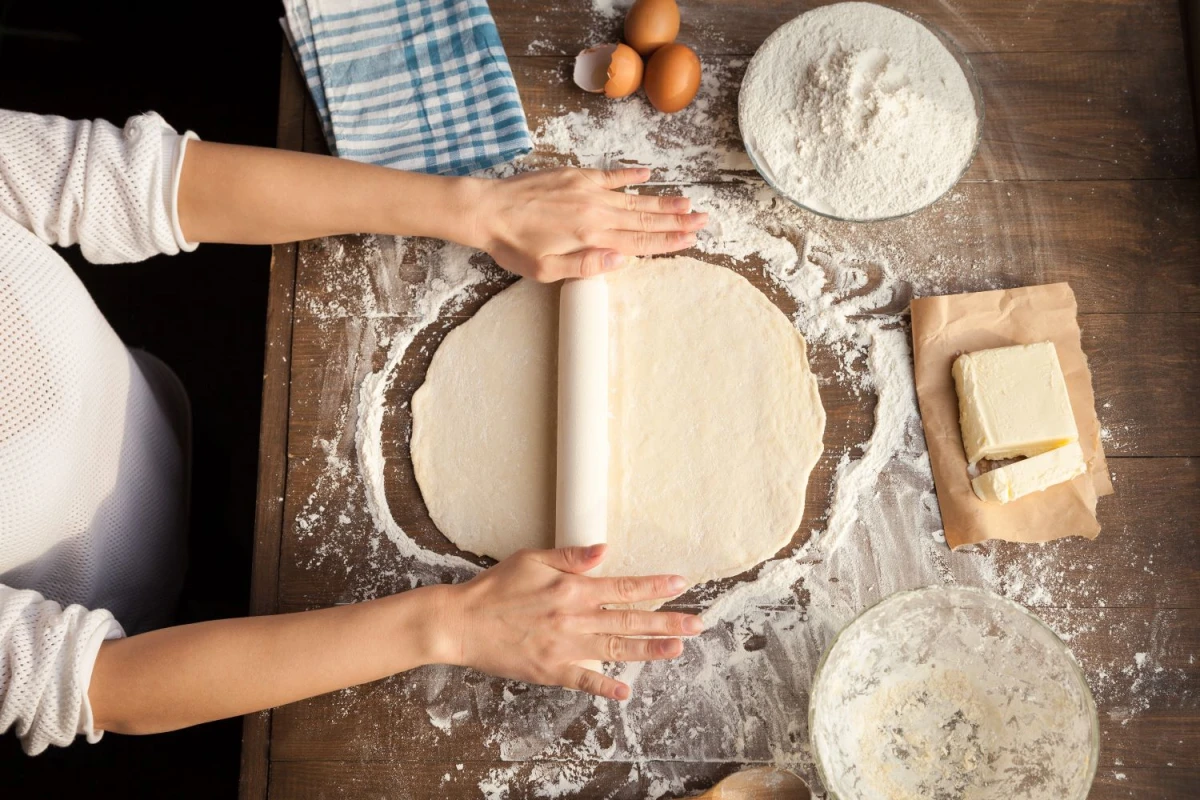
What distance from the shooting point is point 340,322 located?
1.31 metres

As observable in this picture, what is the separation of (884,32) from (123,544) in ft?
4.52

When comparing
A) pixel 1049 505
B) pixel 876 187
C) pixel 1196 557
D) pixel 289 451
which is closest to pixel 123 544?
pixel 289 451

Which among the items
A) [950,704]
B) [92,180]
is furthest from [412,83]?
[950,704]

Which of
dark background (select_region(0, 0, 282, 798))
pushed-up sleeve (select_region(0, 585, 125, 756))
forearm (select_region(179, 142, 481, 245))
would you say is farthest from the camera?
dark background (select_region(0, 0, 282, 798))

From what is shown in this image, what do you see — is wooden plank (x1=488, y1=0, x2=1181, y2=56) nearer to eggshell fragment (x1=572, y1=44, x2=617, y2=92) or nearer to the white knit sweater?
eggshell fragment (x1=572, y1=44, x2=617, y2=92)

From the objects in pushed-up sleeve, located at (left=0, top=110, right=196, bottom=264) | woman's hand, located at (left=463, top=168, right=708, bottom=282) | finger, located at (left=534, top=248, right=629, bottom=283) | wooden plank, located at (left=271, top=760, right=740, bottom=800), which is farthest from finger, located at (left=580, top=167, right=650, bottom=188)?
wooden plank, located at (left=271, top=760, right=740, bottom=800)

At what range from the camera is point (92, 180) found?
41.4 inches

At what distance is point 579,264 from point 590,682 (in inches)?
23.6

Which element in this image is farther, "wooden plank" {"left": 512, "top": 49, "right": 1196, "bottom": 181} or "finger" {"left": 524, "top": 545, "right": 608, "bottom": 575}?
"wooden plank" {"left": 512, "top": 49, "right": 1196, "bottom": 181}

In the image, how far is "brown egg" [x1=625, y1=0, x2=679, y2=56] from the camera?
50.5 inches

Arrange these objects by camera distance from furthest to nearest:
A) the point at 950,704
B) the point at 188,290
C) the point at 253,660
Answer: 1. the point at 188,290
2. the point at 950,704
3. the point at 253,660

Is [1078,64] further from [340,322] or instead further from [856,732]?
[340,322]

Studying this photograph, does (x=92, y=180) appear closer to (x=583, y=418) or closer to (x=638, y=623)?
(x=583, y=418)

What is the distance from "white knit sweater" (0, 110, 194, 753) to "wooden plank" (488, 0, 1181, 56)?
1.99 feet
